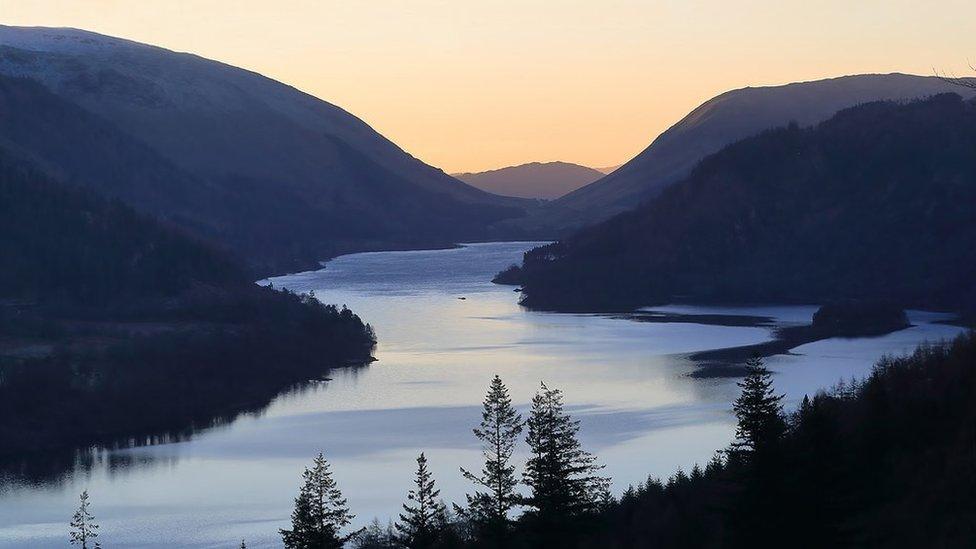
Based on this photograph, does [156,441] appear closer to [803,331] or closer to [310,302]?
[310,302]

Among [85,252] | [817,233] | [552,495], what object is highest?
[817,233]

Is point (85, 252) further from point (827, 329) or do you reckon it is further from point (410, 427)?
point (410, 427)

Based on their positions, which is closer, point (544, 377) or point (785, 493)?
point (785, 493)

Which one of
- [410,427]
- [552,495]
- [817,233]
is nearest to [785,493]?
[552,495]

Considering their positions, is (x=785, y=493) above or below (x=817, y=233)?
below

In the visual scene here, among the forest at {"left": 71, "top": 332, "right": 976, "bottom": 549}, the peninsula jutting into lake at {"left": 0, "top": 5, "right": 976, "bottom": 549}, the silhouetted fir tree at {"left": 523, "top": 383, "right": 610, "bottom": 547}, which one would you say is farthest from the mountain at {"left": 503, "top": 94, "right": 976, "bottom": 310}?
the silhouetted fir tree at {"left": 523, "top": 383, "right": 610, "bottom": 547}

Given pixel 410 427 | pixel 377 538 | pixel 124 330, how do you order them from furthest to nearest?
pixel 124 330, pixel 410 427, pixel 377 538

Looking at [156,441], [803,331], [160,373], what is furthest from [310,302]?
[156,441]

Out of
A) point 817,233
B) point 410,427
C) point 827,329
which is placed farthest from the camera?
point 817,233
